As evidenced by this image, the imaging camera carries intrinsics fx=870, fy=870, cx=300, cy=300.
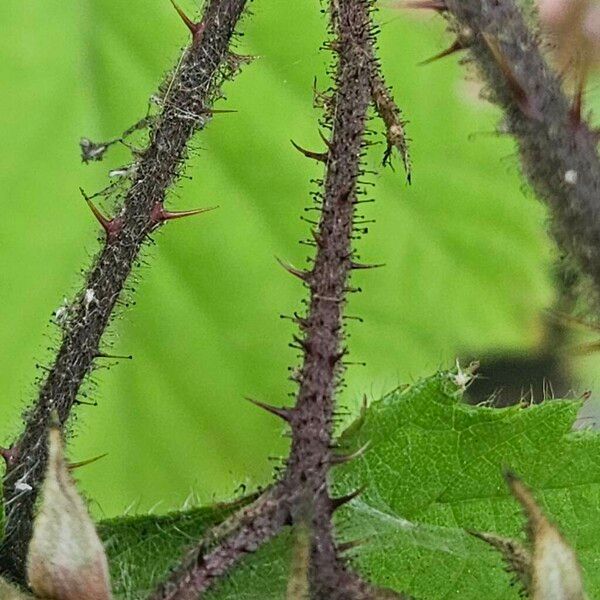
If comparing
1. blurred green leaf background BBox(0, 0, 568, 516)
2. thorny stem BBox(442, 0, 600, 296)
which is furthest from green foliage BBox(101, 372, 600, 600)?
blurred green leaf background BBox(0, 0, 568, 516)

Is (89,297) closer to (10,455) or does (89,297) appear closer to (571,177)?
(10,455)

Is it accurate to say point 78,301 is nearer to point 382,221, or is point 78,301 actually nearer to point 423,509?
point 423,509

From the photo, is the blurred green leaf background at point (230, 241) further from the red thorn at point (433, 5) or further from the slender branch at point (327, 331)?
the slender branch at point (327, 331)

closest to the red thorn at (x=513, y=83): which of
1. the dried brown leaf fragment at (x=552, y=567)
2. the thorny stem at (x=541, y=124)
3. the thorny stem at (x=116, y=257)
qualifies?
the thorny stem at (x=541, y=124)

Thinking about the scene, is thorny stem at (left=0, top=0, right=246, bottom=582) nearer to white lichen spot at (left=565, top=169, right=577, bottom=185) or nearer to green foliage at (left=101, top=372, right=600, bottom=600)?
green foliage at (left=101, top=372, right=600, bottom=600)

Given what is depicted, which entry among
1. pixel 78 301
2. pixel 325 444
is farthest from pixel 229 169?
pixel 325 444

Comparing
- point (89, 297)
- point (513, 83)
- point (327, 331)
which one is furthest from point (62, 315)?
point (513, 83)
